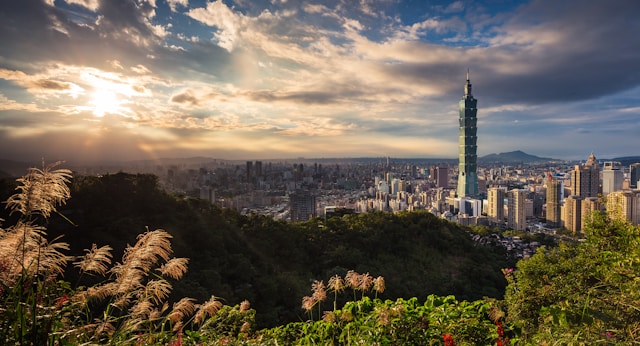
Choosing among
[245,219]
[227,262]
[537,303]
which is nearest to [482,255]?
[245,219]

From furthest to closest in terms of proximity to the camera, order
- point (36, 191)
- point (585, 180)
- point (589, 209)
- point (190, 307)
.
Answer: point (585, 180), point (589, 209), point (190, 307), point (36, 191)

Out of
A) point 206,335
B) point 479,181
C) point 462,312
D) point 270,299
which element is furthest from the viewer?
point 479,181

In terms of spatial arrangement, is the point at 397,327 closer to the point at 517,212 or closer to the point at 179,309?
the point at 179,309

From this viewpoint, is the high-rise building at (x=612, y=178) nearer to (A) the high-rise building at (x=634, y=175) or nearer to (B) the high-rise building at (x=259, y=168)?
(A) the high-rise building at (x=634, y=175)

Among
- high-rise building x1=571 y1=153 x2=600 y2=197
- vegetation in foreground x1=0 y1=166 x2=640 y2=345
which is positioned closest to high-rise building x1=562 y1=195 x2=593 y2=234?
high-rise building x1=571 y1=153 x2=600 y2=197

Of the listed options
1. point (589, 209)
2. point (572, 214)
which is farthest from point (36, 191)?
point (572, 214)

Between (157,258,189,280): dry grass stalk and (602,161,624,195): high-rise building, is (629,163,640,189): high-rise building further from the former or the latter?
(157,258,189,280): dry grass stalk

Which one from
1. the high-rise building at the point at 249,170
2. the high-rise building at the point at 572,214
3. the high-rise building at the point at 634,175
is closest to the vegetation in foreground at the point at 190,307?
the high-rise building at the point at 249,170

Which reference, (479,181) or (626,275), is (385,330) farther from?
(479,181)
